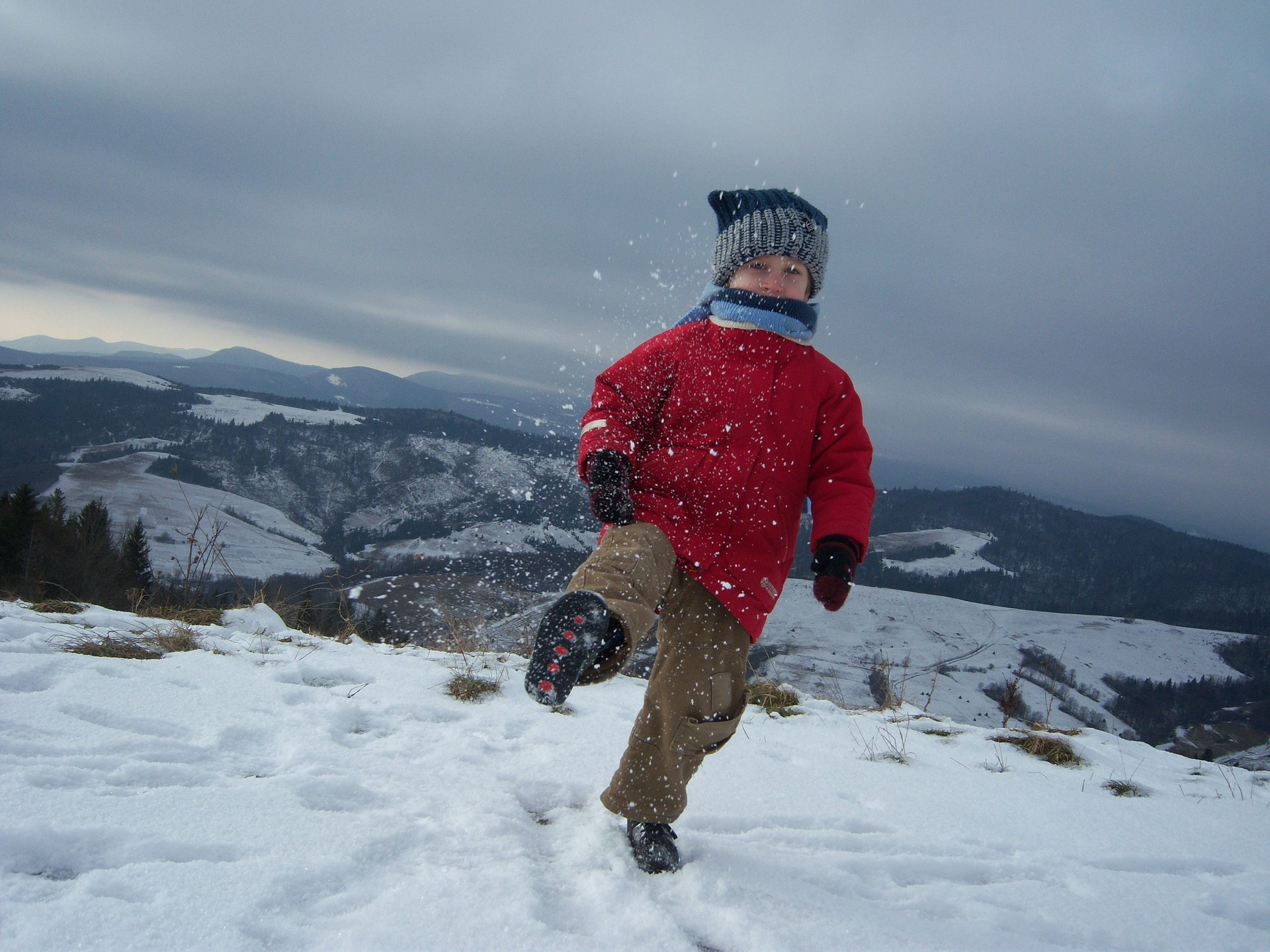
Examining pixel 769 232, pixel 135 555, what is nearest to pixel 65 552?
pixel 135 555

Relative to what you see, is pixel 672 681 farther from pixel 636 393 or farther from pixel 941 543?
pixel 941 543

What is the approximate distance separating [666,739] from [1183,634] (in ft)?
Answer: 465

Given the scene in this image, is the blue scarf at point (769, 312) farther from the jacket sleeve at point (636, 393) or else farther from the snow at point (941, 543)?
the snow at point (941, 543)

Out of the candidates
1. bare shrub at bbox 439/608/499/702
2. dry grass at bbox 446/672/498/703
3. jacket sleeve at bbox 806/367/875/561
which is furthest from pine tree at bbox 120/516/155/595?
jacket sleeve at bbox 806/367/875/561

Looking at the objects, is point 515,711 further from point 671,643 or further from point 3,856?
point 3,856

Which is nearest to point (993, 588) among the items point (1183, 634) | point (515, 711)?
point (1183, 634)

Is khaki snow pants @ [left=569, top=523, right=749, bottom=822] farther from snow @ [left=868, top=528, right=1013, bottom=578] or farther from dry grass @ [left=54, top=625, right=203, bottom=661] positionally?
snow @ [left=868, top=528, right=1013, bottom=578]

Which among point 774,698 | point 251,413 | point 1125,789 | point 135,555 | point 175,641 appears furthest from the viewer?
point 251,413

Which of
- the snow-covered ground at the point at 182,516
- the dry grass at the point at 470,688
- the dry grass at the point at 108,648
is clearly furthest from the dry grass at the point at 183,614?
the snow-covered ground at the point at 182,516

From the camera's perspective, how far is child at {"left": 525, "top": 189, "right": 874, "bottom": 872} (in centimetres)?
198

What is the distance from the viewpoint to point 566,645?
1.62 m

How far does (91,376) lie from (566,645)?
761 ft

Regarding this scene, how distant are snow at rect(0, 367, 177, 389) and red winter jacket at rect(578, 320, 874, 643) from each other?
21809cm

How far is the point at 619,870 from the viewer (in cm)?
185
